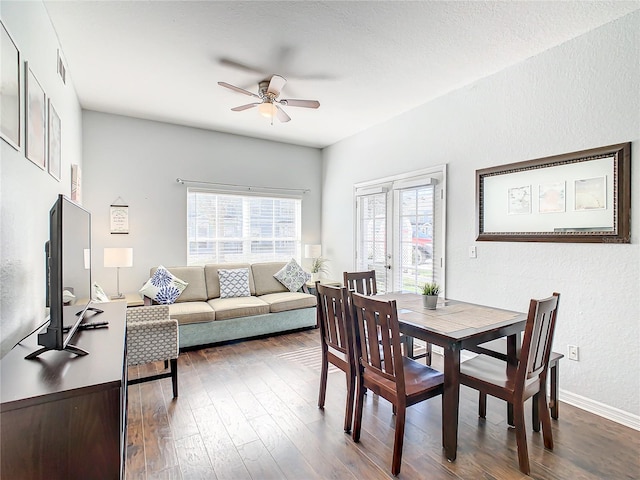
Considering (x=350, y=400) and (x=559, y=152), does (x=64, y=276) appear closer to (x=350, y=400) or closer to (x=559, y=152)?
(x=350, y=400)

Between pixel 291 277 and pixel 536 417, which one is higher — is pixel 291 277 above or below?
above

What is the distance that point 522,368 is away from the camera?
5.86ft

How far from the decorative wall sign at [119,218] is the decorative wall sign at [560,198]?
4261mm

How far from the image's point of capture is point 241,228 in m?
5.25

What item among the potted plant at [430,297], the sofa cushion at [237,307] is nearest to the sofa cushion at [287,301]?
the sofa cushion at [237,307]

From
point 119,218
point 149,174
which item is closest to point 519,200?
point 149,174

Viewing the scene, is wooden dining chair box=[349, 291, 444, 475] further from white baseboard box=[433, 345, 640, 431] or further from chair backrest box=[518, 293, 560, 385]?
white baseboard box=[433, 345, 640, 431]

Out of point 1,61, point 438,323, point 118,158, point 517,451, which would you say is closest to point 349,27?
point 1,61

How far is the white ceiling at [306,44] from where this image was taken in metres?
2.24

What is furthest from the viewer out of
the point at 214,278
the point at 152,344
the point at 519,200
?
the point at 214,278

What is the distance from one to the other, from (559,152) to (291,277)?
139 inches

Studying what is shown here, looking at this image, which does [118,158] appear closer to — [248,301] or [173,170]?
[173,170]

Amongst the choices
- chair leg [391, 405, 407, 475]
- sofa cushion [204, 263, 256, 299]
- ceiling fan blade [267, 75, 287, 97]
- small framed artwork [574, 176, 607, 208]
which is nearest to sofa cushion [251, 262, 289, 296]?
sofa cushion [204, 263, 256, 299]

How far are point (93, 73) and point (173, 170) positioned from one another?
64.7 inches
